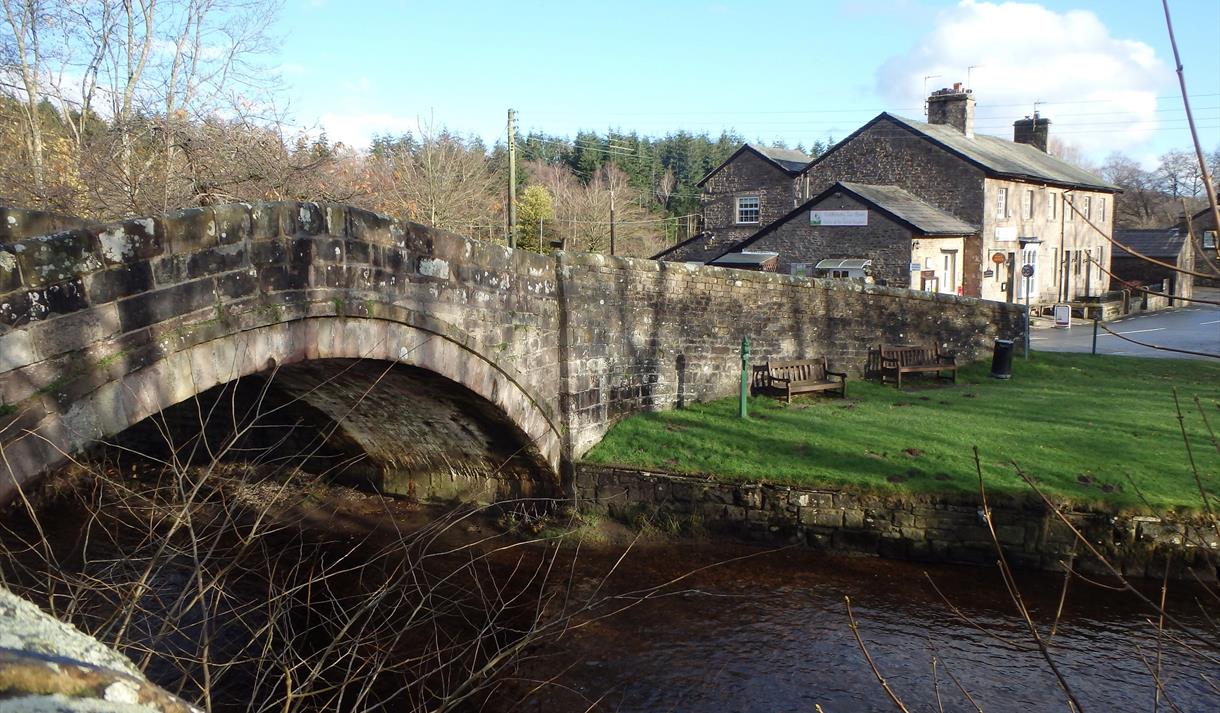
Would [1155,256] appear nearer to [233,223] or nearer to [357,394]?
[357,394]

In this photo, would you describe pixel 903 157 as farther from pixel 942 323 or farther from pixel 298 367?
pixel 298 367

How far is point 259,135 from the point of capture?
13695 mm

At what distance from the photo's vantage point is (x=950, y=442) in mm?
11281

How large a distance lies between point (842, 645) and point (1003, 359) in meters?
9.33

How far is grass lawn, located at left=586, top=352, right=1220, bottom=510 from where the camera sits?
10008 mm

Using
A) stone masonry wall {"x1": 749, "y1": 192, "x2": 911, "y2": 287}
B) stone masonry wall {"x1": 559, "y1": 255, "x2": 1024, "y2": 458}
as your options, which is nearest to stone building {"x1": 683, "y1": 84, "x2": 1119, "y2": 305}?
stone masonry wall {"x1": 749, "y1": 192, "x2": 911, "y2": 287}

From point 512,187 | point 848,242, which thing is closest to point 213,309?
point 512,187

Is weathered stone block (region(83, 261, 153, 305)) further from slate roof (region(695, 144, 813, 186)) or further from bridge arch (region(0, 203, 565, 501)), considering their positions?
slate roof (region(695, 144, 813, 186))

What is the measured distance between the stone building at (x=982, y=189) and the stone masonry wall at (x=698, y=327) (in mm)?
9556

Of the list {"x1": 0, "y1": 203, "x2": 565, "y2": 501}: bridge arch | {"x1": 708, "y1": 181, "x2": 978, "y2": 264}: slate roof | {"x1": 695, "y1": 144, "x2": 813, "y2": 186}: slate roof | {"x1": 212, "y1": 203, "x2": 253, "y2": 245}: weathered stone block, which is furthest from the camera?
{"x1": 695, "y1": 144, "x2": 813, "y2": 186}: slate roof

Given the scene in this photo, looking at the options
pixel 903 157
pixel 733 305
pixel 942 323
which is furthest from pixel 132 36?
pixel 903 157

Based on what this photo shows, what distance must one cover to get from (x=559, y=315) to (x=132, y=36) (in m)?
7.38

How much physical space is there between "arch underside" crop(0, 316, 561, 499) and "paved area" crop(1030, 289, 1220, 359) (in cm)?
Result: 1401

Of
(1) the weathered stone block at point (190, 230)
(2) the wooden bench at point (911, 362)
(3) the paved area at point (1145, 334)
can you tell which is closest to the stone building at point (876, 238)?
(3) the paved area at point (1145, 334)
